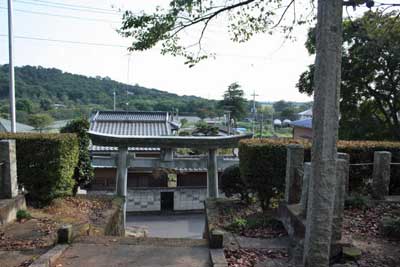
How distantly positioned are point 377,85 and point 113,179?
13958mm

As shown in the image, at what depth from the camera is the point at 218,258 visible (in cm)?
454

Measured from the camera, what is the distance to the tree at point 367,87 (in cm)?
1316

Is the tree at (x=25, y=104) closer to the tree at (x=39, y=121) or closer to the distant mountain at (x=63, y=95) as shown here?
the distant mountain at (x=63, y=95)

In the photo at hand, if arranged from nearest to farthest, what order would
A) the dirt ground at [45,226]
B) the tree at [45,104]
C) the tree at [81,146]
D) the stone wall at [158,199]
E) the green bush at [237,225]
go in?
the dirt ground at [45,226] < the green bush at [237,225] < the tree at [81,146] < the stone wall at [158,199] < the tree at [45,104]

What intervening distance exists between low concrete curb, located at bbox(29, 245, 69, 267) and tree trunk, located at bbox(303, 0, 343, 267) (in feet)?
10.2

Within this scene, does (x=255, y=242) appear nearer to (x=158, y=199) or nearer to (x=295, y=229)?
(x=295, y=229)

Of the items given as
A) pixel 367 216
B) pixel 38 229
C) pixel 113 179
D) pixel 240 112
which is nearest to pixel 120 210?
pixel 38 229

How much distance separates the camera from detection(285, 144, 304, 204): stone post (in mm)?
5938

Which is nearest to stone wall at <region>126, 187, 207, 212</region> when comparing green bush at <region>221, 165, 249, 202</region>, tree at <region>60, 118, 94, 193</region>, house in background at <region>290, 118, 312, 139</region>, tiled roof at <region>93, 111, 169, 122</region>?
tiled roof at <region>93, 111, 169, 122</region>

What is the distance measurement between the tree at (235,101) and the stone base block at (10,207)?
28.6 m

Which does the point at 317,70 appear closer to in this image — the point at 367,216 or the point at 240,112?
the point at 367,216

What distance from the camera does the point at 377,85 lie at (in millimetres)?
14055

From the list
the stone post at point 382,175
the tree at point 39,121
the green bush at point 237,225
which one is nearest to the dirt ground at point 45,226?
the green bush at point 237,225

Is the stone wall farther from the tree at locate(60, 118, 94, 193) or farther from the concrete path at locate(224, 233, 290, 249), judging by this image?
the concrete path at locate(224, 233, 290, 249)
